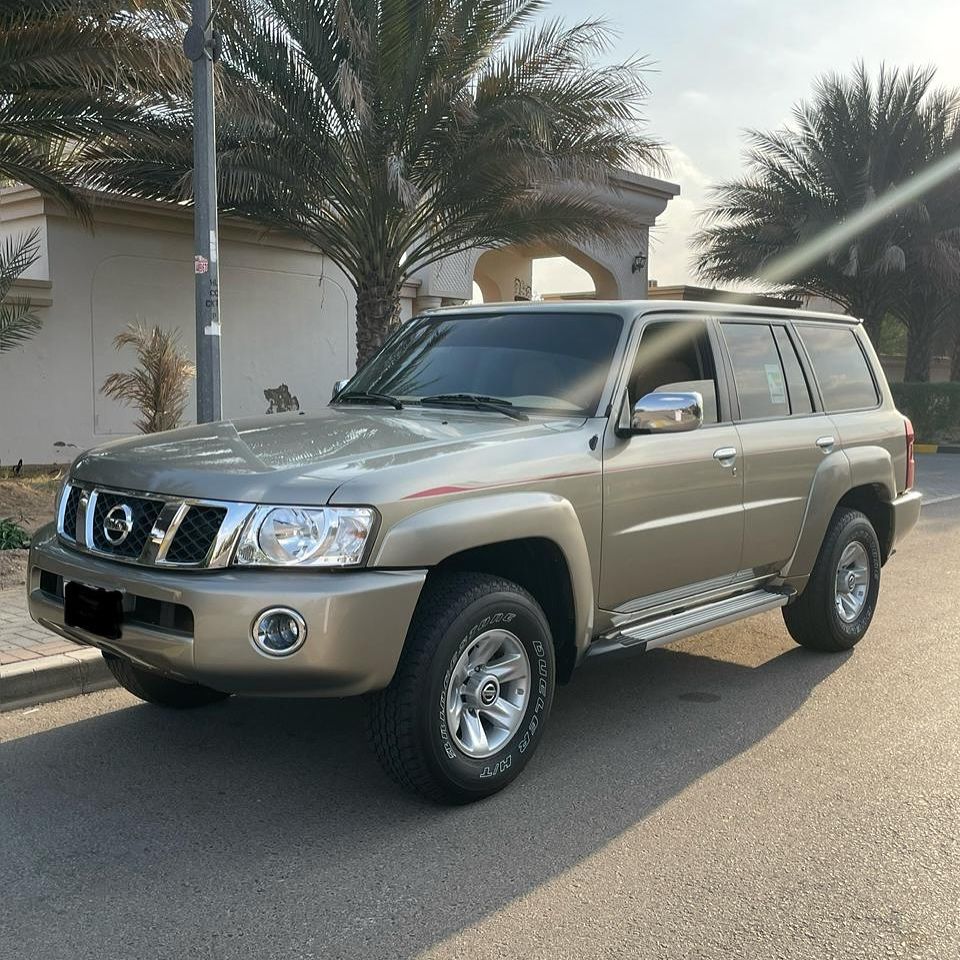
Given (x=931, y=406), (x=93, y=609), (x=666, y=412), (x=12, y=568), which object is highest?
(x=666, y=412)

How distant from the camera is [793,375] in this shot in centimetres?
583

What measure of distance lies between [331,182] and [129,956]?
33.5ft

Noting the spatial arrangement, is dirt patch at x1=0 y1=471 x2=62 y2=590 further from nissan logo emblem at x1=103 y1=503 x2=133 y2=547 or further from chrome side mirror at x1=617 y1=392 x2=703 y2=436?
chrome side mirror at x1=617 y1=392 x2=703 y2=436

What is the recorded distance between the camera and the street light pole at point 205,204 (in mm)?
8328

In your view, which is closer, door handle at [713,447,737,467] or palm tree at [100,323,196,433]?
door handle at [713,447,737,467]

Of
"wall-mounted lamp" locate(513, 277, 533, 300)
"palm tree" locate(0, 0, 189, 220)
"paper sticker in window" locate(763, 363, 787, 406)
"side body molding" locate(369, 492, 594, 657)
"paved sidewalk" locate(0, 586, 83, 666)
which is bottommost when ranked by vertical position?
"paved sidewalk" locate(0, 586, 83, 666)

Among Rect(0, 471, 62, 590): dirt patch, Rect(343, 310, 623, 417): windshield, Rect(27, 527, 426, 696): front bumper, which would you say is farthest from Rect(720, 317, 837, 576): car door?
Rect(0, 471, 62, 590): dirt patch

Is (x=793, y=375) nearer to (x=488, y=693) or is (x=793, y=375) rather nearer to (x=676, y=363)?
(x=676, y=363)

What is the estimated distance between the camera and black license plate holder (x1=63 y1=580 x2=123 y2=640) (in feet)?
12.3

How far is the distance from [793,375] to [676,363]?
107 cm

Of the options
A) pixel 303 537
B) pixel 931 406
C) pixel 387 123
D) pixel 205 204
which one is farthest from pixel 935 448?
pixel 303 537

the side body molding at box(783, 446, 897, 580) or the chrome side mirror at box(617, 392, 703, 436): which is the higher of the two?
the chrome side mirror at box(617, 392, 703, 436)

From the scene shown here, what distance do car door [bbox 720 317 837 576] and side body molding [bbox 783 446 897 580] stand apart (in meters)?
0.05

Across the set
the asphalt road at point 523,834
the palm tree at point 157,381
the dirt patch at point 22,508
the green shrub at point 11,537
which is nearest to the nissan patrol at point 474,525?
the asphalt road at point 523,834
